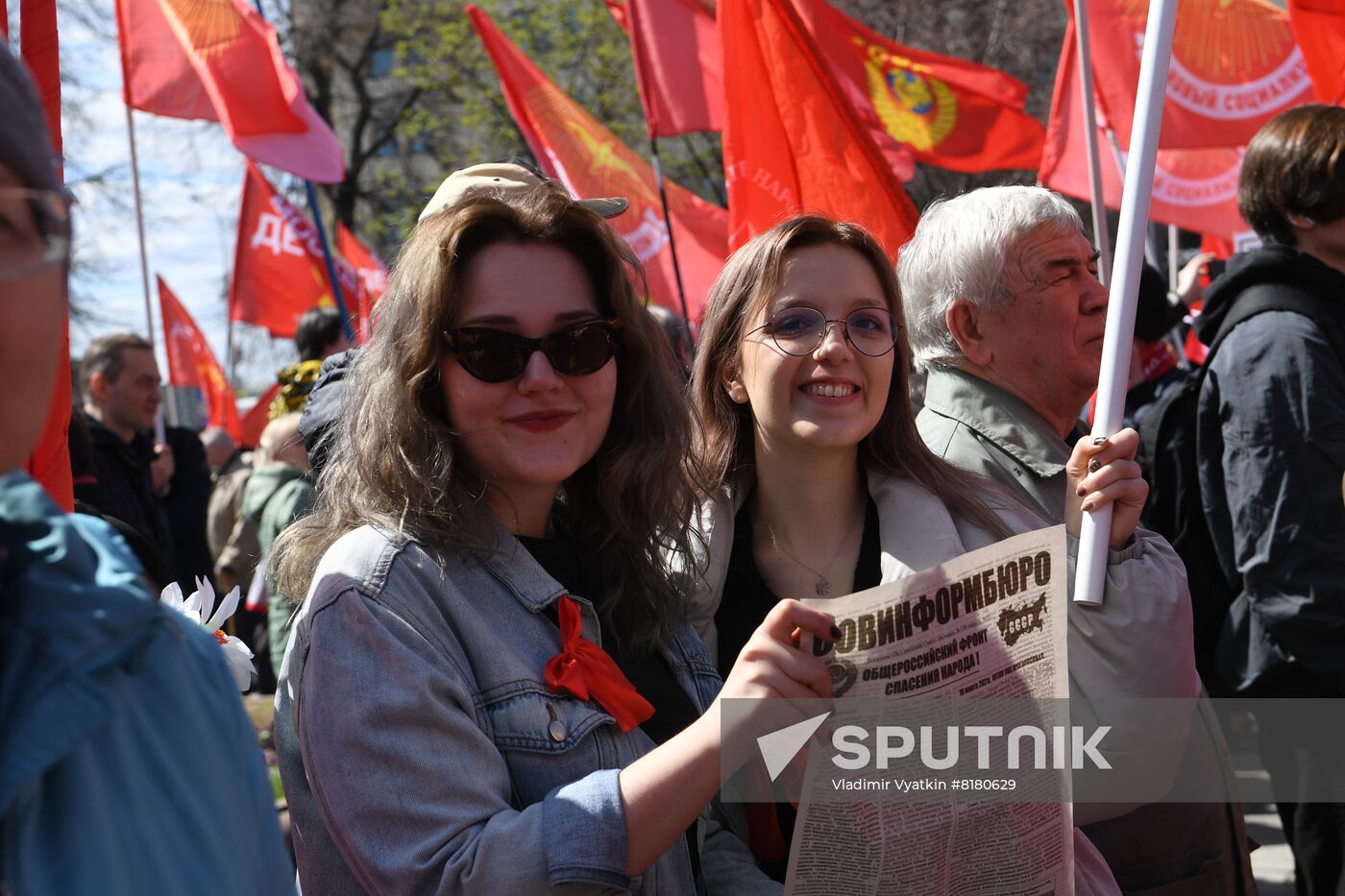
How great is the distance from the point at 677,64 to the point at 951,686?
5.76m

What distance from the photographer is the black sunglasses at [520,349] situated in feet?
6.36

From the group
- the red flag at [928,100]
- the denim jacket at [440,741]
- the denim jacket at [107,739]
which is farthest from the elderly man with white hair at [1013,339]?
the red flag at [928,100]

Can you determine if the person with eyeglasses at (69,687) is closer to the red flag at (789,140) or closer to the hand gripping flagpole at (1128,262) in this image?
the hand gripping flagpole at (1128,262)

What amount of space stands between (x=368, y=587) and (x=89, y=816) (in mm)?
708

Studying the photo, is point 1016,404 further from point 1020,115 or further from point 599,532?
point 1020,115

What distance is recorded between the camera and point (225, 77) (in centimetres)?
657

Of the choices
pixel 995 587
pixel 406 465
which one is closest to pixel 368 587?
pixel 406 465

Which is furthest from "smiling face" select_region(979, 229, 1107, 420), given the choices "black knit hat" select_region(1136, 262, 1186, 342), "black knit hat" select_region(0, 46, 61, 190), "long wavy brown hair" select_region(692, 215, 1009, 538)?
"black knit hat" select_region(0, 46, 61, 190)

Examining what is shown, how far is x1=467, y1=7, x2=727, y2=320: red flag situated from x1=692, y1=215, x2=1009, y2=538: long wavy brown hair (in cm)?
418

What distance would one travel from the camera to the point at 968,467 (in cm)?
270

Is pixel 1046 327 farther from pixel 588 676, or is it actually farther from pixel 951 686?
pixel 588 676

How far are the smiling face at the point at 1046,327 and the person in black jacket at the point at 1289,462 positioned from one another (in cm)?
54

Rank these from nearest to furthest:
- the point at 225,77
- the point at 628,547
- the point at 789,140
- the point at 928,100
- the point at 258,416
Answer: the point at 628,547 < the point at 789,140 < the point at 225,77 < the point at 928,100 < the point at 258,416

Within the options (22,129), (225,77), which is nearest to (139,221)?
(225,77)
